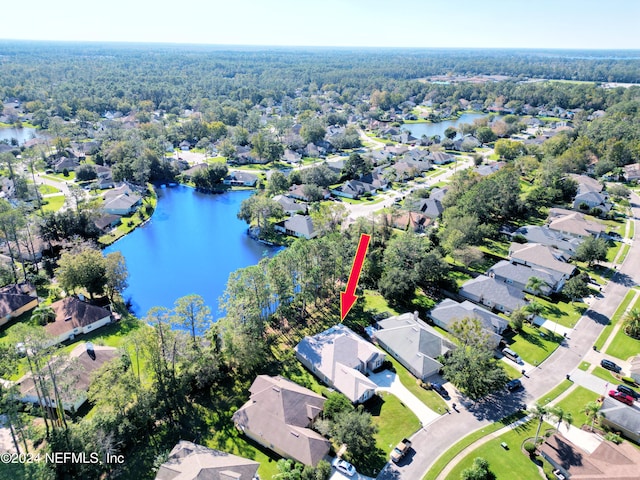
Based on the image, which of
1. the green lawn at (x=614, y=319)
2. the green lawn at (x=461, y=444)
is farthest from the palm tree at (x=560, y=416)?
the green lawn at (x=614, y=319)

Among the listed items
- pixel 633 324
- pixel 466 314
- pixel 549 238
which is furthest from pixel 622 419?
pixel 549 238

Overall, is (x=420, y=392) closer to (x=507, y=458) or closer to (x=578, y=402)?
(x=507, y=458)

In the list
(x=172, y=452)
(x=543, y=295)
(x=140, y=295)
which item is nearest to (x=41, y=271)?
(x=140, y=295)

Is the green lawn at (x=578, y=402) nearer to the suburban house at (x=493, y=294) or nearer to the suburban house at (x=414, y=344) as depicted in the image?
the suburban house at (x=414, y=344)

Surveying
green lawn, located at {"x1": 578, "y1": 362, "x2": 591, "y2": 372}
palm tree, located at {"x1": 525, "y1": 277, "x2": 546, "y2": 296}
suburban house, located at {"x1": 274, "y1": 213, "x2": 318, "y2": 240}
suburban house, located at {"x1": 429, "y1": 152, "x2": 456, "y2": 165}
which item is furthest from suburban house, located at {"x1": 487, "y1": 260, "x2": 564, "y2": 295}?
suburban house, located at {"x1": 429, "y1": 152, "x2": 456, "y2": 165}

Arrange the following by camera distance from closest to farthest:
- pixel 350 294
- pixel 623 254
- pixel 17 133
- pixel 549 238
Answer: pixel 350 294 → pixel 623 254 → pixel 549 238 → pixel 17 133

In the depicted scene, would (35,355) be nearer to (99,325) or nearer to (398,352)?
(99,325)

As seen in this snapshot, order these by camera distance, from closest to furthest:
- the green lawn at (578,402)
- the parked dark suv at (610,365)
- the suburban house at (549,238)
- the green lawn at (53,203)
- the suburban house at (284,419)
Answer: the suburban house at (284,419) < the green lawn at (578,402) < the parked dark suv at (610,365) < the suburban house at (549,238) < the green lawn at (53,203)
